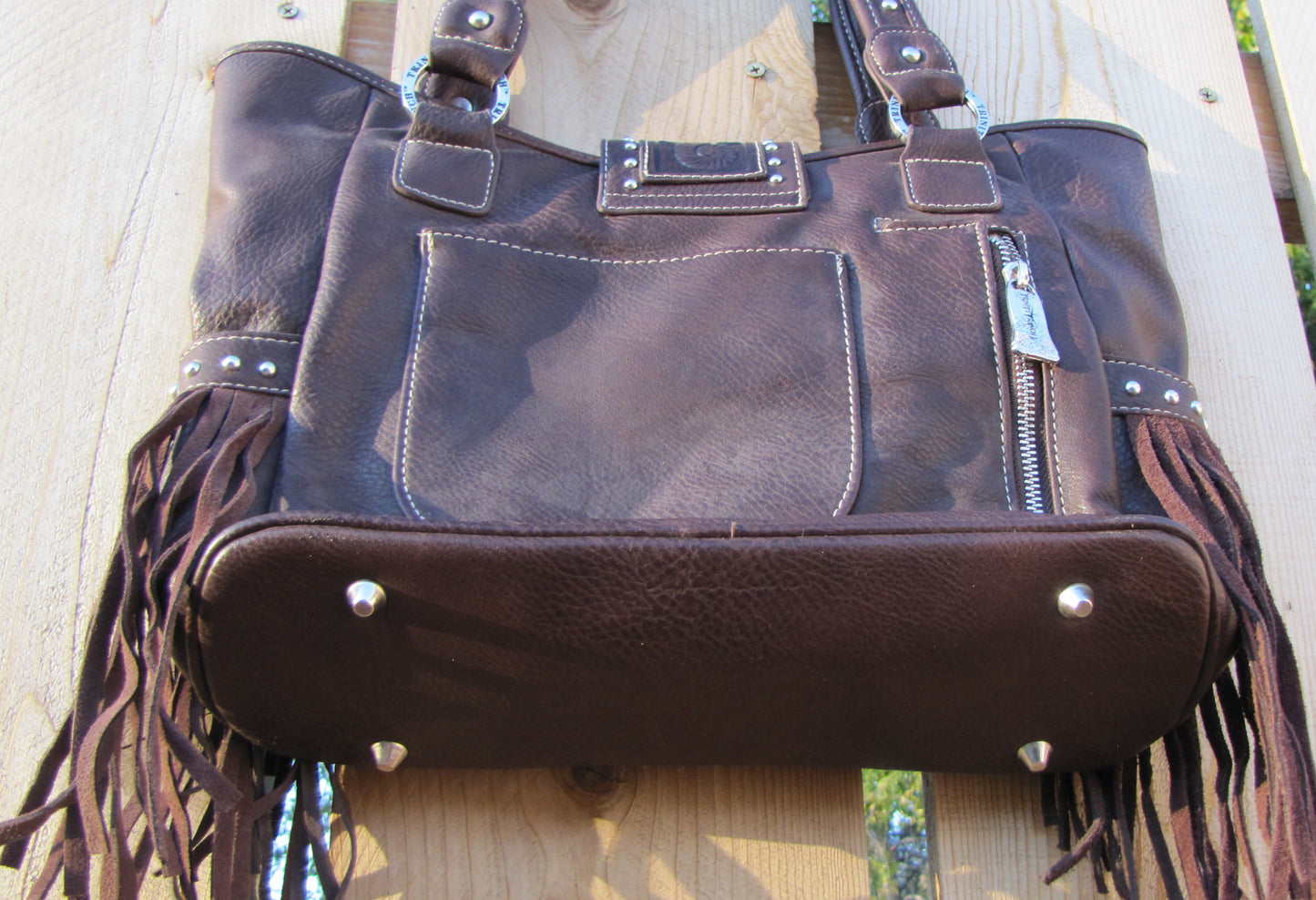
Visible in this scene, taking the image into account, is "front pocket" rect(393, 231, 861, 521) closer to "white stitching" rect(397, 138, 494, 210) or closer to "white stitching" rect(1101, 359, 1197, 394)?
"white stitching" rect(397, 138, 494, 210)

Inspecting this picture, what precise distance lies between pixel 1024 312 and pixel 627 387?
316 mm

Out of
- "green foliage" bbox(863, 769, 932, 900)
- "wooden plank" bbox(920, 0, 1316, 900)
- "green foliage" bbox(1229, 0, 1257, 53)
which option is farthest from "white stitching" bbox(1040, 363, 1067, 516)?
"green foliage" bbox(1229, 0, 1257, 53)

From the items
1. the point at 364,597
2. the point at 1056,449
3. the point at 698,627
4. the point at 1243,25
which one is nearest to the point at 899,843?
the point at 1056,449

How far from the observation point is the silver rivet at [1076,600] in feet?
2.15

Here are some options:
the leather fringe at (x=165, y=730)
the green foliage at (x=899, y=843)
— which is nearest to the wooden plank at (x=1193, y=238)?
the leather fringe at (x=165, y=730)

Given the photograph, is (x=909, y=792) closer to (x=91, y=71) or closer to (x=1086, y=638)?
(x=1086, y=638)

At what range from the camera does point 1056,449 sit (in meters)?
0.78

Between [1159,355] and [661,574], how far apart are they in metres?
0.49

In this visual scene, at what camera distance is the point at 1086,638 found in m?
0.67

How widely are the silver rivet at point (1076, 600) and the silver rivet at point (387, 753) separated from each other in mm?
448

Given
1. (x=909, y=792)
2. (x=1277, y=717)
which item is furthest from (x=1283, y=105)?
(x=909, y=792)

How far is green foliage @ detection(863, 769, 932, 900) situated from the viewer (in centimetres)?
209

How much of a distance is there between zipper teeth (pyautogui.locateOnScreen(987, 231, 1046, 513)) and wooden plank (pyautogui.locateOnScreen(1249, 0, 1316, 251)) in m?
0.55

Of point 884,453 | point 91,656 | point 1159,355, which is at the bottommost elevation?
point 91,656
